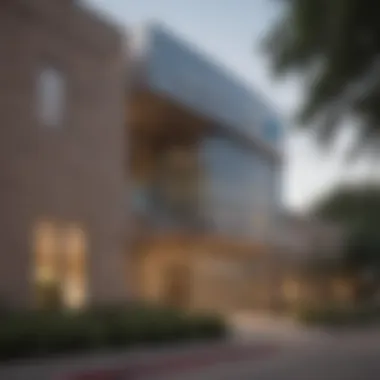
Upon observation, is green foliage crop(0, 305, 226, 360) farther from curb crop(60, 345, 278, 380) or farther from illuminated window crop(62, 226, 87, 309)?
curb crop(60, 345, 278, 380)

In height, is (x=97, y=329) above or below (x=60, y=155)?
below

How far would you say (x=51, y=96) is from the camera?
63.1 feet

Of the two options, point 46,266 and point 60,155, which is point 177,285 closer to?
point 46,266

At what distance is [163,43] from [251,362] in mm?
12008

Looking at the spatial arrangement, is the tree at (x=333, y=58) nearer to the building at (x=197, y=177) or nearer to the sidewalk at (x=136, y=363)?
the sidewalk at (x=136, y=363)

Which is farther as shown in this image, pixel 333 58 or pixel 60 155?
pixel 60 155

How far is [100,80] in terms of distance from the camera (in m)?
21.0

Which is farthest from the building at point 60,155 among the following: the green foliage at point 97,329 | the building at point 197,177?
the building at point 197,177

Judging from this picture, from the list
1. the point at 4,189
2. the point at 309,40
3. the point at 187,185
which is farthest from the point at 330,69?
the point at 187,185

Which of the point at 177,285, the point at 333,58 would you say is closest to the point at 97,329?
the point at 333,58

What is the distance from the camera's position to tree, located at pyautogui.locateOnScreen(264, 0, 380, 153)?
9309mm

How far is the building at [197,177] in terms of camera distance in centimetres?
2519

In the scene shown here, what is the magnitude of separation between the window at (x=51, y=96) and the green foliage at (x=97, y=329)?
15.4 feet

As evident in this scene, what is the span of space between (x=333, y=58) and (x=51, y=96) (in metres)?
10.7
